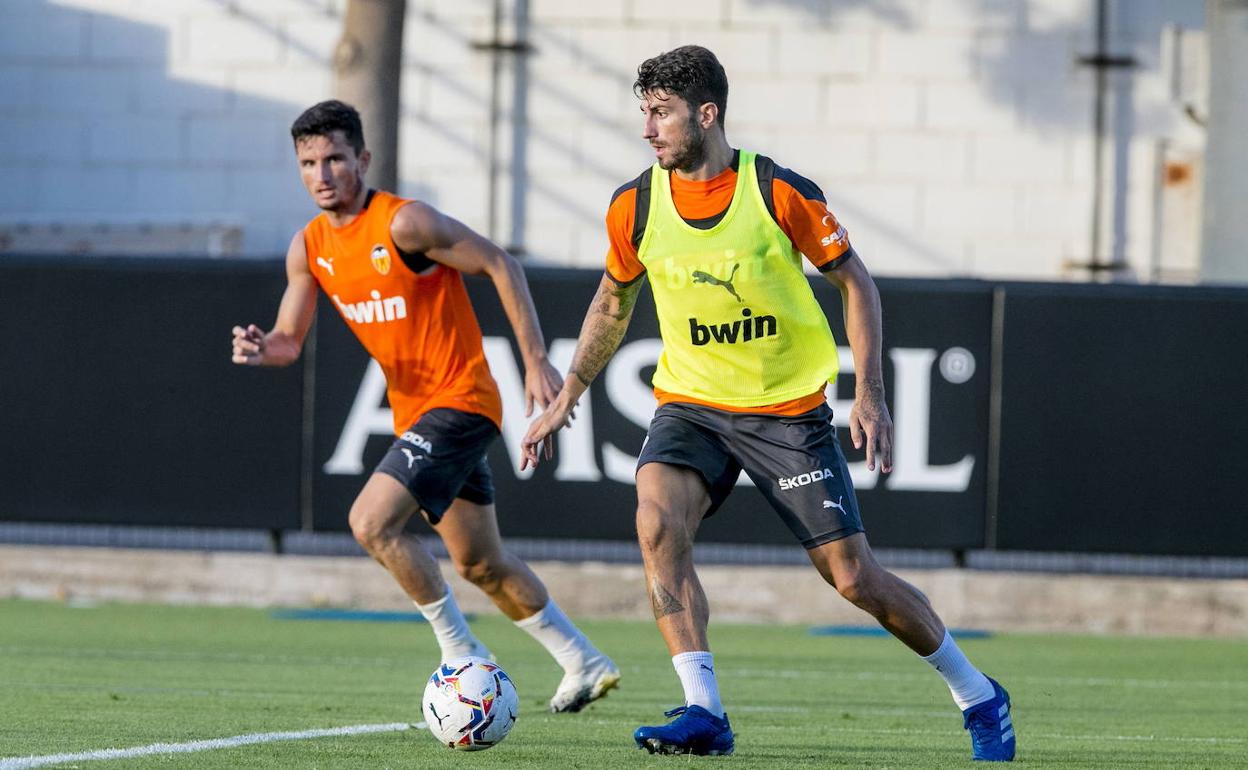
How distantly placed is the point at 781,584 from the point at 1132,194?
5924 millimetres

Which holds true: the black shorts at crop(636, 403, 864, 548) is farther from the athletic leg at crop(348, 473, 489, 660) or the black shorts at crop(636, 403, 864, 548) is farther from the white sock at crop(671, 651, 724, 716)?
the athletic leg at crop(348, 473, 489, 660)

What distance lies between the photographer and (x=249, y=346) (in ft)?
24.2

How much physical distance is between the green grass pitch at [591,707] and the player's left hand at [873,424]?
94cm

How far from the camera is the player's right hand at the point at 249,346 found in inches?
289

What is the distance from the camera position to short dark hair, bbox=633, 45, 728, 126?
610 centimetres

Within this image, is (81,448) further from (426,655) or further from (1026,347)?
(1026,347)

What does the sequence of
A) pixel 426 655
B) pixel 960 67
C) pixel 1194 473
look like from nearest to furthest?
pixel 426 655, pixel 1194 473, pixel 960 67

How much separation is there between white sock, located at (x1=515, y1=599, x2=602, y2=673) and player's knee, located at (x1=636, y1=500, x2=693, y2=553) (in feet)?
5.78

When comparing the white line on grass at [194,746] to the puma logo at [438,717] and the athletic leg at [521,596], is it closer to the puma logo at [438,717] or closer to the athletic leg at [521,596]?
the puma logo at [438,717]

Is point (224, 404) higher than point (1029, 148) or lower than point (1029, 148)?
lower

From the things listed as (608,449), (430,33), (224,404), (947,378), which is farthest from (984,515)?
(430,33)

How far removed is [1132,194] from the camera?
17.0m

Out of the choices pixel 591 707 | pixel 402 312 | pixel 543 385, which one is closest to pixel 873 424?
pixel 543 385

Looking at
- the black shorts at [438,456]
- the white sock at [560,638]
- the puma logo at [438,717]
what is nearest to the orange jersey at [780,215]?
the puma logo at [438,717]
